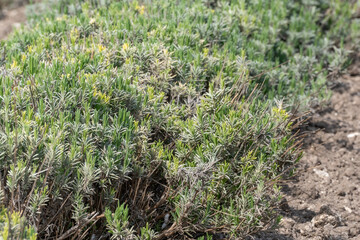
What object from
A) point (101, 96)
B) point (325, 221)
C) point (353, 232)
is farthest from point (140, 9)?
point (353, 232)

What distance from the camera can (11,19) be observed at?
26.4 ft

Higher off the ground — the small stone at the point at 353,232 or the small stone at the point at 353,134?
the small stone at the point at 353,232

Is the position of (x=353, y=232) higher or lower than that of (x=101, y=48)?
lower

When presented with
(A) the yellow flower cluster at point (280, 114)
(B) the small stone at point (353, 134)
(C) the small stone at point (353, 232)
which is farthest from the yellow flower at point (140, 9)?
(C) the small stone at point (353, 232)

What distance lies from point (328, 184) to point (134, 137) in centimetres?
201

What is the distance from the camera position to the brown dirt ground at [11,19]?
7.57m

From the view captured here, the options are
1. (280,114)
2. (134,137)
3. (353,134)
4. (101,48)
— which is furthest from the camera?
(353,134)

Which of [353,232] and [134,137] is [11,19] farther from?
[353,232]

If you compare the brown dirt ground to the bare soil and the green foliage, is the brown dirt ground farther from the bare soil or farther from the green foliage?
the green foliage

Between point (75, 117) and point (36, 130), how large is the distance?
29cm

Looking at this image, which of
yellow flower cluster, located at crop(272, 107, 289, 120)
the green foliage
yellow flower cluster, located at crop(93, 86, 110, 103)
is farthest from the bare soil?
the green foliage

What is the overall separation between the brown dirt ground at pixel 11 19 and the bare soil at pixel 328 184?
505cm

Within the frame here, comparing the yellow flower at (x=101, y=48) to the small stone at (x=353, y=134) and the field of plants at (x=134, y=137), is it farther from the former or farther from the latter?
the small stone at (x=353, y=134)

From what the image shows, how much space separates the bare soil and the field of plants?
40 centimetres
